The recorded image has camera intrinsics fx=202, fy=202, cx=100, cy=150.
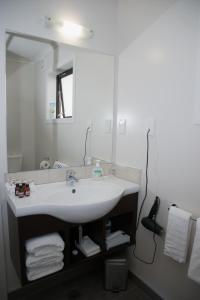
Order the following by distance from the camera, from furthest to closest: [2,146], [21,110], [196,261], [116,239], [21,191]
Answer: [116,239] < [21,110] < [2,146] < [21,191] < [196,261]

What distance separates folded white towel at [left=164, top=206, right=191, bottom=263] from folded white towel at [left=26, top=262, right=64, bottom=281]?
2.28 feet

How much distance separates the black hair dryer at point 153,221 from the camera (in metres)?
1.43

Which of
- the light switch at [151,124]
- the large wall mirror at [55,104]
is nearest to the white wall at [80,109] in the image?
the large wall mirror at [55,104]

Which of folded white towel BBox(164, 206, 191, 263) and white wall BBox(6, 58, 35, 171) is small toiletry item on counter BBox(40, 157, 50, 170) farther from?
folded white towel BBox(164, 206, 191, 263)

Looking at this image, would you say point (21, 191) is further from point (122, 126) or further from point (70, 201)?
point (122, 126)

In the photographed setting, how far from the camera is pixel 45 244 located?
3.76 ft

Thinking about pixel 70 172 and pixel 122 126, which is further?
pixel 122 126

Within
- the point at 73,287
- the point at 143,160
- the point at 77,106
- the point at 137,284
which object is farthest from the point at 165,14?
the point at 73,287

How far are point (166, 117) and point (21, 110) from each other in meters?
1.03

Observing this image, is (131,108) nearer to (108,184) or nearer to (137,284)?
(108,184)

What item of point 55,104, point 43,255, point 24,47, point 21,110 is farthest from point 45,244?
point 24,47

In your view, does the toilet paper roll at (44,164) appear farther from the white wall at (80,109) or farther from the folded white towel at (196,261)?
the folded white towel at (196,261)

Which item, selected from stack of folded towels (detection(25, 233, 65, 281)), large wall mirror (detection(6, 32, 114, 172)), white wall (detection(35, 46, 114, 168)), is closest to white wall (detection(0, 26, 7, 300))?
large wall mirror (detection(6, 32, 114, 172))

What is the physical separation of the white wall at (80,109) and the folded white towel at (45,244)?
1.82 ft
